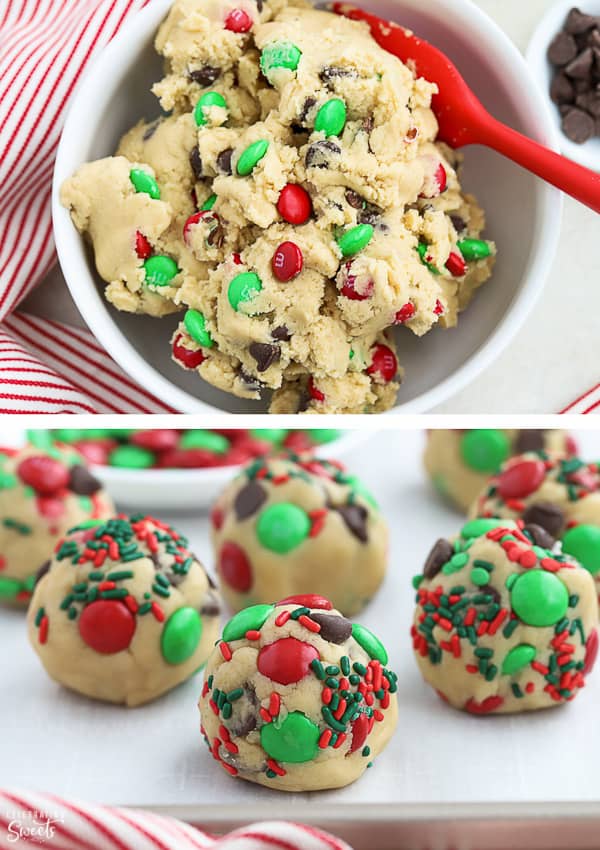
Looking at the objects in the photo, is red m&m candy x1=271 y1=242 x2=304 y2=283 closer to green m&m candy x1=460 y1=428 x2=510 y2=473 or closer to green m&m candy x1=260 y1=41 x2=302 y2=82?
green m&m candy x1=260 y1=41 x2=302 y2=82

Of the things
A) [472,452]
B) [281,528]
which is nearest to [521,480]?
[472,452]

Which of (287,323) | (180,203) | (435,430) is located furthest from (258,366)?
(435,430)

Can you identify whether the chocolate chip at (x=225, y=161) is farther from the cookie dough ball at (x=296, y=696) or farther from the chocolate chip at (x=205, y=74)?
the cookie dough ball at (x=296, y=696)

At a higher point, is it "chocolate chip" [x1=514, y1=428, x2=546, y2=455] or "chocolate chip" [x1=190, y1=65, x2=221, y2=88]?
"chocolate chip" [x1=190, y1=65, x2=221, y2=88]

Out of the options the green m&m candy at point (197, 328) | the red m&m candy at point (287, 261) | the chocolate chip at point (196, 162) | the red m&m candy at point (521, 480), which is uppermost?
the red m&m candy at point (287, 261)

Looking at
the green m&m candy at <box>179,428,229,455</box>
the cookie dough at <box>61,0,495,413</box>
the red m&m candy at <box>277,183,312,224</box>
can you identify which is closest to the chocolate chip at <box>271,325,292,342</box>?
the cookie dough at <box>61,0,495,413</box>

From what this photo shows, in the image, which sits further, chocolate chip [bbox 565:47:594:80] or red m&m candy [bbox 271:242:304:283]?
chocolate chip [bbox 565:47:594:80]

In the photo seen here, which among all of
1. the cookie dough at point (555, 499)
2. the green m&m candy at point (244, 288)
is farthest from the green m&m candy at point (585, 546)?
the green m&m candy at point (244, 288)
